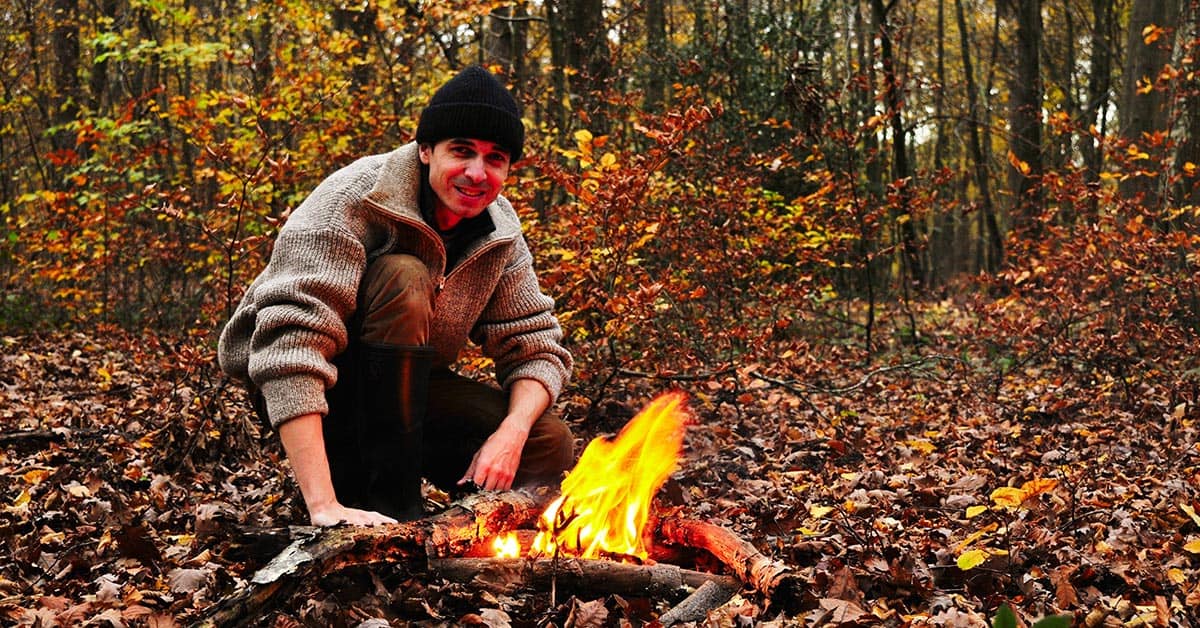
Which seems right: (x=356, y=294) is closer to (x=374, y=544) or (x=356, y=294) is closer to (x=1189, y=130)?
(x=374, y=544)

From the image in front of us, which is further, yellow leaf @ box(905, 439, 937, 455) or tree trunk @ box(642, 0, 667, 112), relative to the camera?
tree trunk @ box(642, 0, 667, 112)

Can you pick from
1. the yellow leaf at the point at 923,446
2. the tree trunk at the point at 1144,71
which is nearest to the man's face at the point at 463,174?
the yellow leaf at the point at 923,446

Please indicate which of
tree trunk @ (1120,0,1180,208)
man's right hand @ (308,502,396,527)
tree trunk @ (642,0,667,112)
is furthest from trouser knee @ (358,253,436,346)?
tree trunk @ (642,0,667,112)

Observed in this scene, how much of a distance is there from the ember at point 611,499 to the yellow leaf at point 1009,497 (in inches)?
54.7

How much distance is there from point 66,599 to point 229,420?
2.08 metres

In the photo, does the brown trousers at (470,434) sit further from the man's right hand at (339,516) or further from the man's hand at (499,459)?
the man's right hand at (339,516)

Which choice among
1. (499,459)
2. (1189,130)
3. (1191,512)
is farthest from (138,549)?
(1189,130)

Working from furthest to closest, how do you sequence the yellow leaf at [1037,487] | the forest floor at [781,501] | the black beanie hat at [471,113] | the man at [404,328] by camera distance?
1. the yellow leaf at [1037,487]
2. the black beanie hat at [471,113]
3. the man at [404,328]
4. the forest floor at [781,501]

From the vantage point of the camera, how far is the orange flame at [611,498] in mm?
3115

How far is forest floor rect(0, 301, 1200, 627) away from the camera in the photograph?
2.72 m

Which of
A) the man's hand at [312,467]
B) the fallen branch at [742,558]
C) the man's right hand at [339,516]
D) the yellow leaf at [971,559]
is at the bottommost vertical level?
the yellow leaf at [971,559]

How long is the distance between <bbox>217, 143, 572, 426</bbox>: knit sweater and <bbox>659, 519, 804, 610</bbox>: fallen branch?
78 cm

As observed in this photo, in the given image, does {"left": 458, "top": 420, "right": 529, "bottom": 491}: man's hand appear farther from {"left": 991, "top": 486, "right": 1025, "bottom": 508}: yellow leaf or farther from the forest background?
{"left": 991, "top": 486, "right": 1025, "bottom": 508}: yellow leaf

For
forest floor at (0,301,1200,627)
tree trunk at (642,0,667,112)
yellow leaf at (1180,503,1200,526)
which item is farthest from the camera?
tree trunk at (642,0,667,112)
